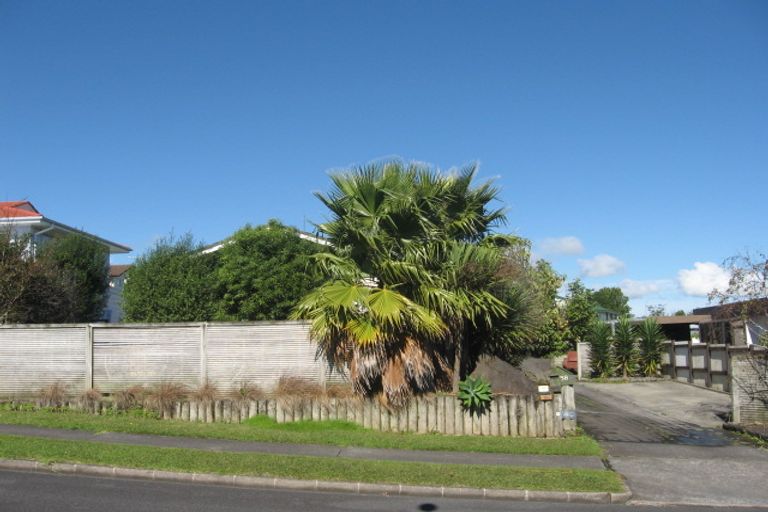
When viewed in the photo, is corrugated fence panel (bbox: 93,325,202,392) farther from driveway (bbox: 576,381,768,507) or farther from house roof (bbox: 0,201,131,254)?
house roof (bbox: 0,201,131,254)

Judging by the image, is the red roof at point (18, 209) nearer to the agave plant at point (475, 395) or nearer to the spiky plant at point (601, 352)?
the agave plant at point (475, 395)

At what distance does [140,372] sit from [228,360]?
1937 millimetres

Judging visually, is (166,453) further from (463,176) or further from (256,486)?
(463,176)

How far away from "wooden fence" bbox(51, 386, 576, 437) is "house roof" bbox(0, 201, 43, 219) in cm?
1685

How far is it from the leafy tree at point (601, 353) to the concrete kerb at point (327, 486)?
1878cm

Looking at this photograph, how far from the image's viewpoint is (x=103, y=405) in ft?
44.0

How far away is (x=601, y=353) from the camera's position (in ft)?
86.9

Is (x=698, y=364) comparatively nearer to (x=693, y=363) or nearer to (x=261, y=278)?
(x=693, y=363)

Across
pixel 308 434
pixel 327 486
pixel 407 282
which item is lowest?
pixel 327 486

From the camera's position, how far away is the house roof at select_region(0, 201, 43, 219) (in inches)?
986

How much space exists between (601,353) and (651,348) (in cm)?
186

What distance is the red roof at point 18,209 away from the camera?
82.8 feet

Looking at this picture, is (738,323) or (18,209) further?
(18,209)

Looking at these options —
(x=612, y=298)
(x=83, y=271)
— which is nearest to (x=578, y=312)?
(x=83, y=271)
